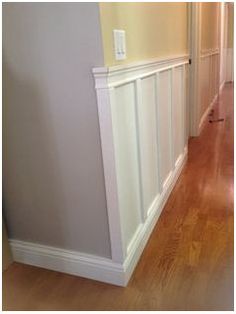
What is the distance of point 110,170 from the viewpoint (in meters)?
1.27

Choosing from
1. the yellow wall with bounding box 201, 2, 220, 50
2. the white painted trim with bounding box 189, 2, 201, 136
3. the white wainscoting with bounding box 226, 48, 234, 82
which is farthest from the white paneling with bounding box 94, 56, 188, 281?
the white wainscoting with bounding box 226, 48, 234, 82

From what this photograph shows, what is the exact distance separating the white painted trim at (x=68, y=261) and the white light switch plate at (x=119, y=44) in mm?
954

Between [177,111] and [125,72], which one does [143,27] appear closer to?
[125,72]

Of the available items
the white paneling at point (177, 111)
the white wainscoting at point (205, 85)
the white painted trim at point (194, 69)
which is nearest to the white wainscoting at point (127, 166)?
the white paneling at point (177, 111)

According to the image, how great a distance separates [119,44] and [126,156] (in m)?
0.50

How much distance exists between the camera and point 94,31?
111cm

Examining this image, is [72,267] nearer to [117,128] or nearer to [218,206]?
[117,128]

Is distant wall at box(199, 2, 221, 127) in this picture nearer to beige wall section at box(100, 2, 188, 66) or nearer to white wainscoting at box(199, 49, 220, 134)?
white wainscoting at box(199, 49, 220, 134)

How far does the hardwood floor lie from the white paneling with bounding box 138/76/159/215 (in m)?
0.26

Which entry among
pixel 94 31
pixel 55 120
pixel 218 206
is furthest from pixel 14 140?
pixel 218 206

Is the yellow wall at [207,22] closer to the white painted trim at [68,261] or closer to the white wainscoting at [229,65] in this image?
the white painted trim at [68,261]

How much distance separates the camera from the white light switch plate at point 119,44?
1.20m

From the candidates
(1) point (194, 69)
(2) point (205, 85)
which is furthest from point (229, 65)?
(1) point (194, 69)

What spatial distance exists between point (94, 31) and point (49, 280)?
1197 millimetres
